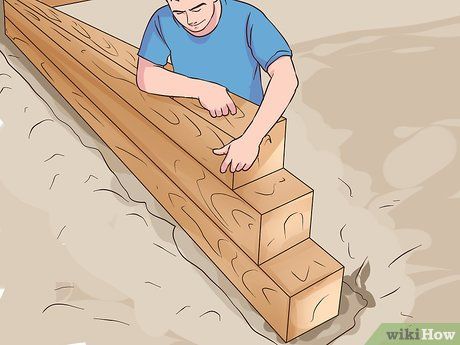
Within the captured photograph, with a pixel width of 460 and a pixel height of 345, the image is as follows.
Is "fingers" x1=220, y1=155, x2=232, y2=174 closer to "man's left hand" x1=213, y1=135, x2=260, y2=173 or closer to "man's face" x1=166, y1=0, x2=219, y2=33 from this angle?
"man's left hand" x1=213, y1=135, x2=260, y2=173

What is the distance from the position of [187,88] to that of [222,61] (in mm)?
125

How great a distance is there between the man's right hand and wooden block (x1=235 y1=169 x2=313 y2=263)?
0.74 feet

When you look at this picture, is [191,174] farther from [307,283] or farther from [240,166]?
[307,283]

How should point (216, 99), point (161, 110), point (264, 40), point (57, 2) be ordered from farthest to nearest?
1. point (57, 2)
2. point (161, 110)
3. point (216, 99)
4. point (264, 40)

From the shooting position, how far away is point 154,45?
210 centimetres

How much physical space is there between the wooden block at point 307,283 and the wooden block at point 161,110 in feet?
0.78

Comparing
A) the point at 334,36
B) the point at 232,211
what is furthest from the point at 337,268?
the point at 334,36

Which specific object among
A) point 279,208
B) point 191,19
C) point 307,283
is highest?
point 191,19

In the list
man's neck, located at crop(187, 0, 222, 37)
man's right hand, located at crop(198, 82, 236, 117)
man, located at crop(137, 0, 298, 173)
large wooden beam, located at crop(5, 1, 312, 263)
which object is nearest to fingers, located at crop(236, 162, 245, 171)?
man, located at crop(137, 0, 298, 173)

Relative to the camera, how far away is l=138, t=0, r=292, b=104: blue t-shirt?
1.93m

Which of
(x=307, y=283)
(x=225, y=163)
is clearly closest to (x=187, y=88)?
(x=225, y=163)

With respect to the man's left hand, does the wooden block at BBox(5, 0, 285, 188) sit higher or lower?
higher

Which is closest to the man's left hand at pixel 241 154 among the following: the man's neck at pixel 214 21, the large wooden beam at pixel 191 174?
the large wooden beam at pixel 191 174

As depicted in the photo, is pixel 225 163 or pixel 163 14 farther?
pixel 163 14
